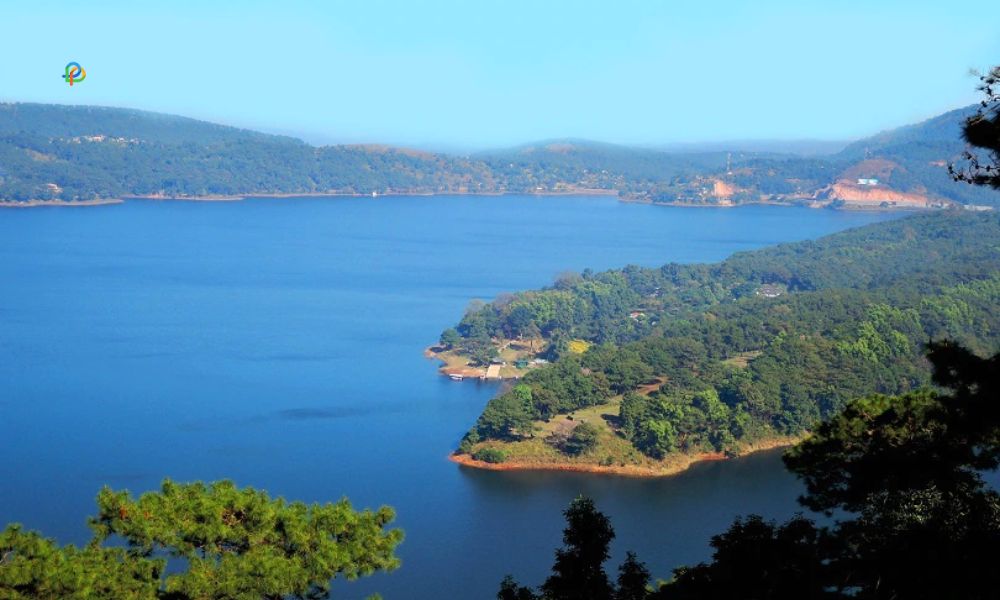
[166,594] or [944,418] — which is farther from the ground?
[944,418]

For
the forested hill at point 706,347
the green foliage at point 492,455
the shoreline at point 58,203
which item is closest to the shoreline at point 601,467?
the green foliage at point 492,455

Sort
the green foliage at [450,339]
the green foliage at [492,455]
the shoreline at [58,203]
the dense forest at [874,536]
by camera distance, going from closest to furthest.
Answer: the dense forest at [874,536] → the green foliage at [492,455] → the green foliage at [450,339] → the shoreline at [58,203]

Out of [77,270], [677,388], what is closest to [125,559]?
[677,388]

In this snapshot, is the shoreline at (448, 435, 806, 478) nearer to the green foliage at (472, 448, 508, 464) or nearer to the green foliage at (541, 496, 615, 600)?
the green foliage at (472, 448, 508, 464)

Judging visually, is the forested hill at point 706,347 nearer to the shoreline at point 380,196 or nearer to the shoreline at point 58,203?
the shoreline at point 380,196

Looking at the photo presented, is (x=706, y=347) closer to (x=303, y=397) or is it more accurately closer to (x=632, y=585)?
(x=303, y=397)

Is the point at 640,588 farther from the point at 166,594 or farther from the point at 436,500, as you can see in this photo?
the point at 436,500
